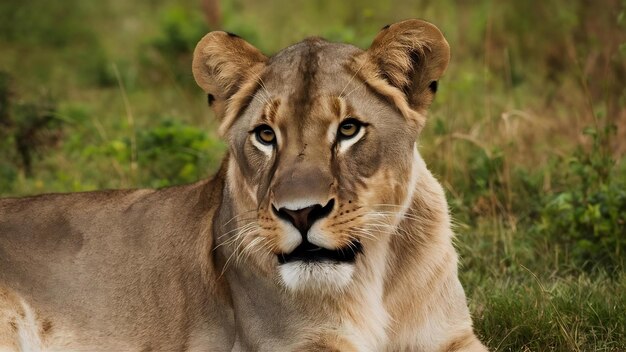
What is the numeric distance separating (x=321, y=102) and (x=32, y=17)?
793 cm

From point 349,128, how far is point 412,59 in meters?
0.38

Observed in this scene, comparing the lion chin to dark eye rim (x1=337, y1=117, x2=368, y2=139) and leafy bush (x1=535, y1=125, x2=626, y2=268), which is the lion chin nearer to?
A: dark eye rim (x1=337, y1=117, x2=368, y2=139)

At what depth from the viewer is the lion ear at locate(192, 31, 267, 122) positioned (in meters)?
4.25

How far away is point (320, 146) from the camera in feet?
12.7

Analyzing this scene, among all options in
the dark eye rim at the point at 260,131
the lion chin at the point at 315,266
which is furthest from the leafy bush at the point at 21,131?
the lion chin at the point at 315,266

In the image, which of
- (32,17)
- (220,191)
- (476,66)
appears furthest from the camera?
(32,17)

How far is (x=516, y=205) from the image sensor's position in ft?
20.9

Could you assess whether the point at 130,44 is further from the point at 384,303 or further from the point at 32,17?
the point at 384,303

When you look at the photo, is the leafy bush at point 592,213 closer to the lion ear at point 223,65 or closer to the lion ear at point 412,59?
the lion ear at point 412,59

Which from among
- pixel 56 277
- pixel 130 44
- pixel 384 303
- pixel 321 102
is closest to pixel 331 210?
pixel 321 102

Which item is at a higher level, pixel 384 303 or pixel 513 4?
pixel 513 4

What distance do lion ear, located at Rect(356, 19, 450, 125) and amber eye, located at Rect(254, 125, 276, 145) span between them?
1.35 feet

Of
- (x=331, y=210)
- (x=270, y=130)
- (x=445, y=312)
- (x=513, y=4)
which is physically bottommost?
(x=445, y=312)

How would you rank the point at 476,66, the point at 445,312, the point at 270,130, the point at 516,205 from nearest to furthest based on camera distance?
1. the point at 270,130
2. the point at 445,312
3. the point at 516,205
4. the point at 476,66
